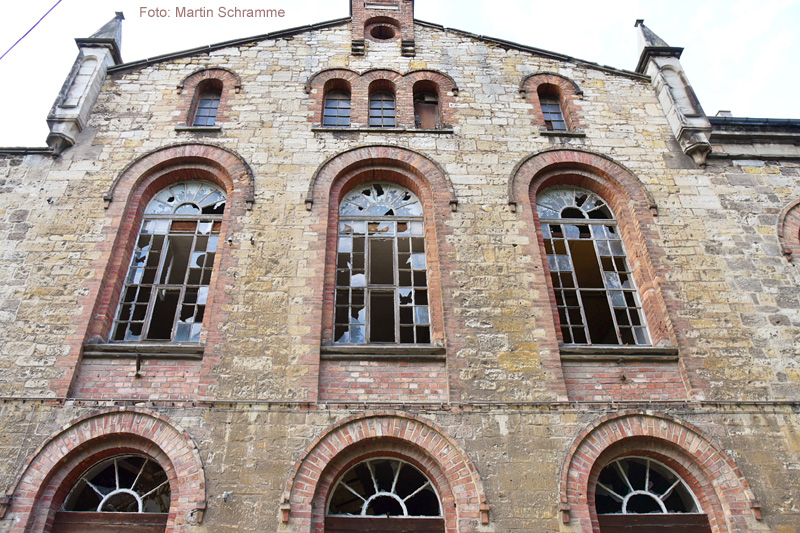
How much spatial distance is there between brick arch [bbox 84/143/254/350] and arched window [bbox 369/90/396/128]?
2659 mm

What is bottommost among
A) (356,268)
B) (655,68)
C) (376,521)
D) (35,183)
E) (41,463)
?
(376,521)

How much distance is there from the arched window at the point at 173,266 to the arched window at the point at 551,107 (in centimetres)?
615

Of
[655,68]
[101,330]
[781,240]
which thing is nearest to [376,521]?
[101,330]

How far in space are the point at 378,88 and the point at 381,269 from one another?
430cm

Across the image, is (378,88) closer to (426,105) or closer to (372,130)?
(426,105)

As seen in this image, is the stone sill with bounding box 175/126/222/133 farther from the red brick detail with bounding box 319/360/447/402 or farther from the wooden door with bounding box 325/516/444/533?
the wooden door with bounding box 325/516/444/533

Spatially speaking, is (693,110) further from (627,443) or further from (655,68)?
(627,443)

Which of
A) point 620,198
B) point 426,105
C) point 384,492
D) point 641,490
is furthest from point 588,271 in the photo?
point 384,492

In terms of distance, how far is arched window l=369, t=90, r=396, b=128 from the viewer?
1132 centimetres

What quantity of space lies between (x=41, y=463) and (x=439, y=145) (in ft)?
24.2

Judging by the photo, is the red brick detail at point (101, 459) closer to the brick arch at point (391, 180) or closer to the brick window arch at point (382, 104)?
the brick arch at point (391, 180)

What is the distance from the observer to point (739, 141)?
425 inches

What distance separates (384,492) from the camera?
24.2 ft

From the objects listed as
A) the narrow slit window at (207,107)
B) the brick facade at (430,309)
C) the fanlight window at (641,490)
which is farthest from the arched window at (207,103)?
the fanlight window at (641,490)
